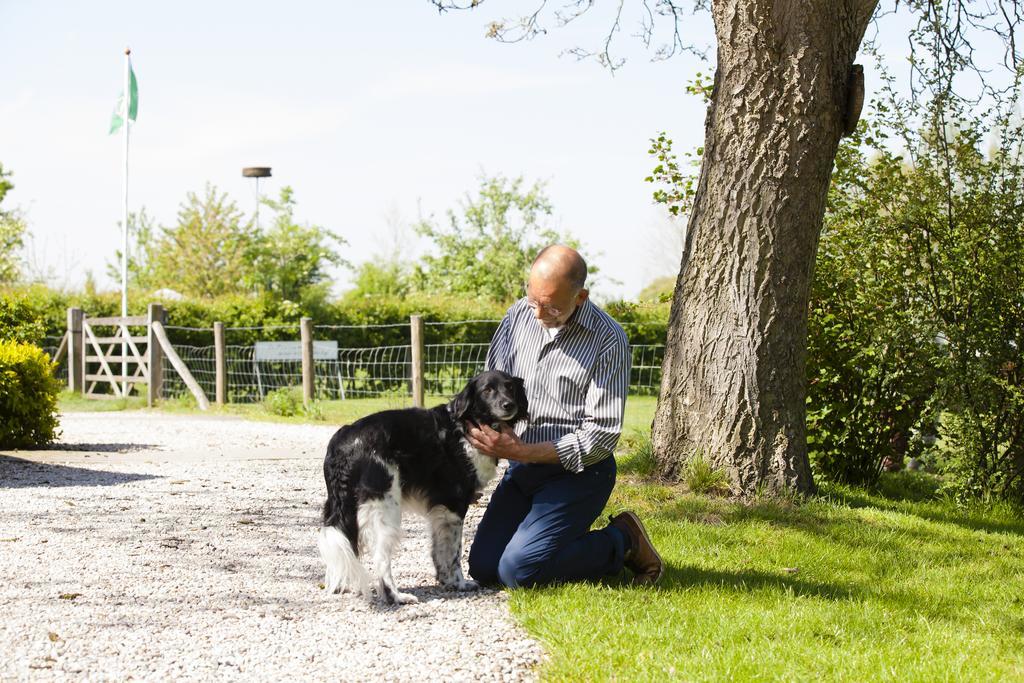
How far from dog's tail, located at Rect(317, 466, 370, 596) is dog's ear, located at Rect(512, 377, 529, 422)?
87 centimetres

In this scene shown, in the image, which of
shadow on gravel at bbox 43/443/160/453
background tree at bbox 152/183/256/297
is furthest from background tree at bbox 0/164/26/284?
shadow on gravel at bbox 43/443/160/453

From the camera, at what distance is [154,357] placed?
683 inches

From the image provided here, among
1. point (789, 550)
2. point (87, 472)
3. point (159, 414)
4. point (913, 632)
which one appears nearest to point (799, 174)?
point (789, 550)

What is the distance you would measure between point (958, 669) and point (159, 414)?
13.8 meters

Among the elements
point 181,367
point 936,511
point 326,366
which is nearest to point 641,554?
point 936,511

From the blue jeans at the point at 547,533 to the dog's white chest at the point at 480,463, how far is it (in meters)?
0.31

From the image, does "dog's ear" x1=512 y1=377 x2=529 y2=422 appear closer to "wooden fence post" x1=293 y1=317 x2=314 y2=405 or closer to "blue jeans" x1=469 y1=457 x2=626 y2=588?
"blue jeans" x1=469 y1=457 x2=626 y2=588

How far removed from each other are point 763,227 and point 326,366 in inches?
541

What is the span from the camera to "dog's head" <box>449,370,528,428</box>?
15.4ft

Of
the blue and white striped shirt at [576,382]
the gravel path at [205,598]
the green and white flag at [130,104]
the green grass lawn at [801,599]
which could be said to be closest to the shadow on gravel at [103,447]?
the gravel path at [205,598]

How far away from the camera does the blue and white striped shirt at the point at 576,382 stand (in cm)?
485

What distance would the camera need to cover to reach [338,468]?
4668 millimetres

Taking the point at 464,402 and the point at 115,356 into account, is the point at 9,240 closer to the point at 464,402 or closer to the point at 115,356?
the point at 115,356

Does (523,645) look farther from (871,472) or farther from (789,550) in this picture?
(871,472)
